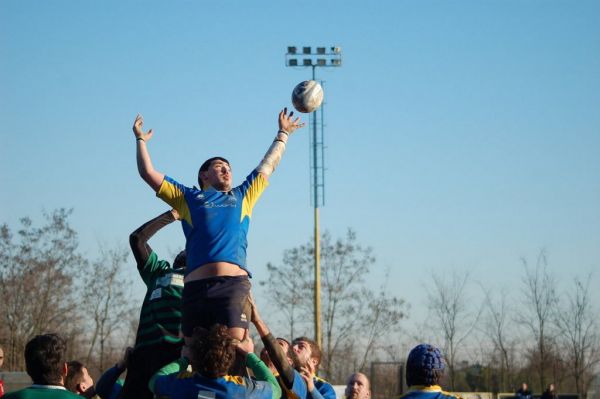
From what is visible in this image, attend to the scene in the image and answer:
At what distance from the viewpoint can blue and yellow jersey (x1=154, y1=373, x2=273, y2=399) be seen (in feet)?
18.6

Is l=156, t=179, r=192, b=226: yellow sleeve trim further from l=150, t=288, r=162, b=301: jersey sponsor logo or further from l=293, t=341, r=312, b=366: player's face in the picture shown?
l=293, t=341, r=312, b=366: player's face

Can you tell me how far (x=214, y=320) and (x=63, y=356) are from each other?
52.6 inches

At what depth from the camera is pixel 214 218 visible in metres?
7.33

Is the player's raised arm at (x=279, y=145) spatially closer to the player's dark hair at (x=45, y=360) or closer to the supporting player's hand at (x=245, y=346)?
the supporting player's hand at (x=245, y=346)

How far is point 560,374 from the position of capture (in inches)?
1515

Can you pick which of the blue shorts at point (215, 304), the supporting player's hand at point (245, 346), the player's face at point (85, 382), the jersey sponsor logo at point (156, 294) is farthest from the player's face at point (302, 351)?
the player's face at point (85, 382)

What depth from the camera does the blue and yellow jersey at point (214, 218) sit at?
7.18 meters

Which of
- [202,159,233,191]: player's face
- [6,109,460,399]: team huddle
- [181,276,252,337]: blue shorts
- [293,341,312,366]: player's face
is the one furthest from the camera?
[202,159,233,191]: player's face

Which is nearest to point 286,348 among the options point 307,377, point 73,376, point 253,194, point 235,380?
point 307,377

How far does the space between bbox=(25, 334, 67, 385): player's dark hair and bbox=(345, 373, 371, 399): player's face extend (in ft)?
9.40

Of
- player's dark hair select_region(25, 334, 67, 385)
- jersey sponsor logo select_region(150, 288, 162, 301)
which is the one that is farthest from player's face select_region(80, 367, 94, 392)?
player's dark hair select_region(25, 334, 67, 385)

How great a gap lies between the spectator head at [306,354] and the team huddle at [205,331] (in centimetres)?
1

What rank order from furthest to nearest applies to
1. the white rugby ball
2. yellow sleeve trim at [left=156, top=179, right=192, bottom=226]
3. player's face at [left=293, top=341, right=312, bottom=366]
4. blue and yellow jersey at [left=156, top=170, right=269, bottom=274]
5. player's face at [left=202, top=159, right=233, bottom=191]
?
the white rugby ball
player's face at [left=202, top=159, right=233, bottom=191]
yellow sleeve trim at [left=156, top=179, right=192, bottom=226]
player's face at [left=293, top=341, right=312, bottom=366]
blue and yellow jersey at [left=156, top=170, right=269, bottom=274]

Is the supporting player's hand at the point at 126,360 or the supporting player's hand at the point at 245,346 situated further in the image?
the supporting player's hand at the point at 126,360
